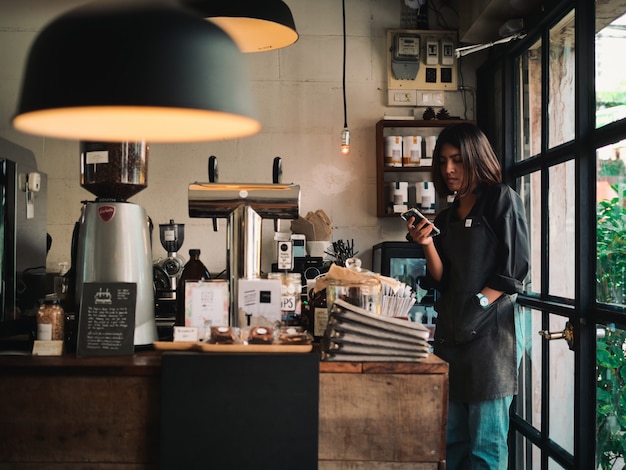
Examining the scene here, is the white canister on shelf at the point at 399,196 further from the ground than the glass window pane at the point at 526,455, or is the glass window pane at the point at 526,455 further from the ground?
the white canister on shelf at the point at 399,196

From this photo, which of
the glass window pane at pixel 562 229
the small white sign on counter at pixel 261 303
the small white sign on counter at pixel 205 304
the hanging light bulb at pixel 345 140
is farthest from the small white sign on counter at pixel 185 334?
the hanging light bulb at pixel 345 140

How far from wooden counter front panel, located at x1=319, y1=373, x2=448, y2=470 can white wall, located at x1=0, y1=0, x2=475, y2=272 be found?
3.07 m

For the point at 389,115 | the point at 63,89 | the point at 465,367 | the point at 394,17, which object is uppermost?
the point at 394,17

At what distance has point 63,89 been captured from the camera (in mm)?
926

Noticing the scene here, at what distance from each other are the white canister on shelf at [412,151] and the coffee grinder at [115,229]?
2.85 meters

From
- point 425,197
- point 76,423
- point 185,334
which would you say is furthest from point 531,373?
point 76,423

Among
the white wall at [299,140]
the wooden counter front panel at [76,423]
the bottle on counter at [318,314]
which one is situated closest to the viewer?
the wooden counter front panel at [76,423]

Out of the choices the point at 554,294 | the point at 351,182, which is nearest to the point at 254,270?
the point at 554,294

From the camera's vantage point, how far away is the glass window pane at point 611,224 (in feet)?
8.14

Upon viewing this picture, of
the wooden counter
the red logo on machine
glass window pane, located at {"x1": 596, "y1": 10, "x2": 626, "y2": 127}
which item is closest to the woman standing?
glass window pane, located at {"x1": 596, "y1": 10, "x2": 626, "y2": 127}

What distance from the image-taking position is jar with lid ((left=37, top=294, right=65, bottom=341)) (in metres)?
1.73

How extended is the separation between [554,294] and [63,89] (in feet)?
9.29

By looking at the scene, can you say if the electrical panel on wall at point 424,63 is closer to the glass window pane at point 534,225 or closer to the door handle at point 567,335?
the glass window pane at point 534,225

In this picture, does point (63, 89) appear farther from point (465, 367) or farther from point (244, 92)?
point (465, 367)
